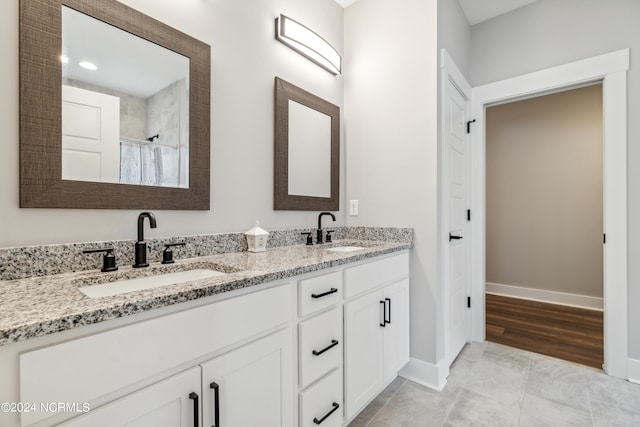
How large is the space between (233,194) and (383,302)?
3.30ft

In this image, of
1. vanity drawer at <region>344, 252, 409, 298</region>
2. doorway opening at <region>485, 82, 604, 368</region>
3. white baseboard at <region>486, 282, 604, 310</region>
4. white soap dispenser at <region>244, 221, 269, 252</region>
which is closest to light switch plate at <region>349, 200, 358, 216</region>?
vanity drawer at <region>344, 252, 409, 298</region>

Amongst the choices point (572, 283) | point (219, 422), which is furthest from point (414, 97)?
point (572, 283)

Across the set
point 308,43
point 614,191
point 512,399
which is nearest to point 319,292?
point 512,399

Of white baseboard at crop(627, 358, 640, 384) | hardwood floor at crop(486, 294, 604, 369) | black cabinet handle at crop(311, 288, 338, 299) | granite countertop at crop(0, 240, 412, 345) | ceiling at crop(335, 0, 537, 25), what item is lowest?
hardwood floor at crop(486, 294, 604, 369)

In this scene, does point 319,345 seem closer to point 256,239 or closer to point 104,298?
point 256,239

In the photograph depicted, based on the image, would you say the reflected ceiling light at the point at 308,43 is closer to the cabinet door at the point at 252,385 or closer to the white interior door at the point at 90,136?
the white interior door at the point at 90,136

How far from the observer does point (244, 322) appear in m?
0.95

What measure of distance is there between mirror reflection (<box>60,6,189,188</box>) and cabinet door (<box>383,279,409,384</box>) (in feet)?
4.20

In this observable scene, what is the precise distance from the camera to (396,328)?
179cm

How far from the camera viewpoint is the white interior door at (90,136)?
1053 mm

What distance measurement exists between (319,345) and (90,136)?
1194 millimetres

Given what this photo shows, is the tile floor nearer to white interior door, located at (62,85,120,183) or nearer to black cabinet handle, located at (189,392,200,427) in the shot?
black cabinet handle, located at (189,392,200,427)

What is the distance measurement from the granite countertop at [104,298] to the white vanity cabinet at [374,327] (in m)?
0.24

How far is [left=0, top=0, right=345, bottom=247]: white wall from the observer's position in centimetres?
95
